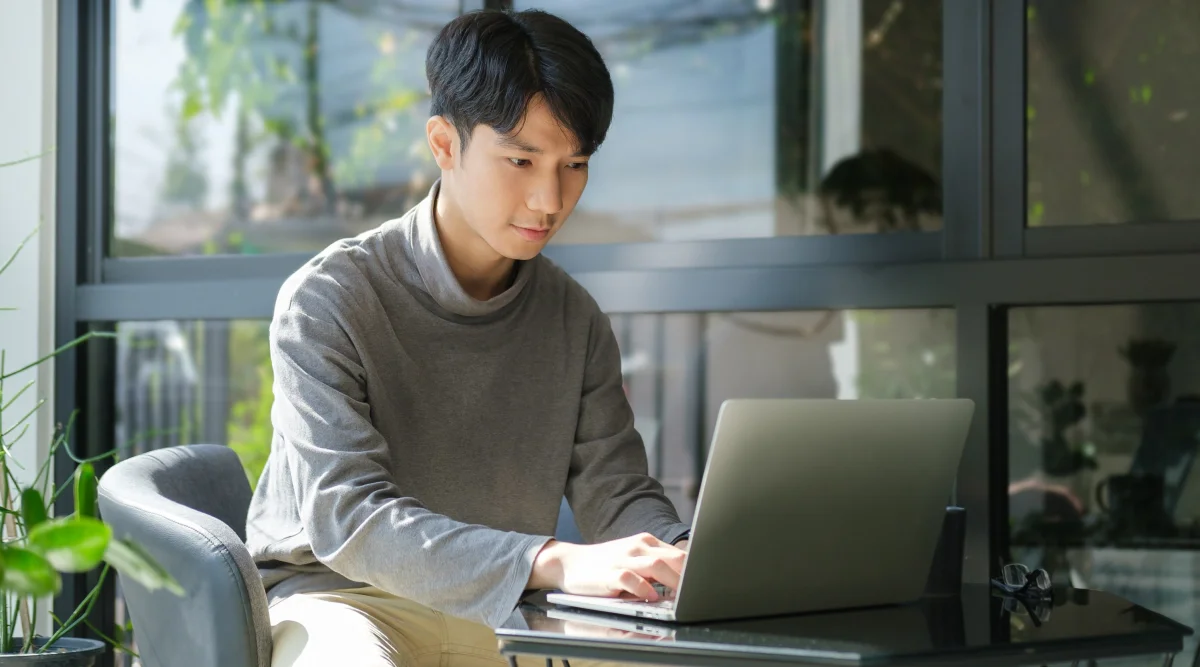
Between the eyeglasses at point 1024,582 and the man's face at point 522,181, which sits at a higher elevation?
the man's face at point 522,181

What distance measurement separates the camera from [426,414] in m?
1.63

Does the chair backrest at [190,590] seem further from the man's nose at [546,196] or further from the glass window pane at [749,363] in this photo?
the glass window pane at [749,363]

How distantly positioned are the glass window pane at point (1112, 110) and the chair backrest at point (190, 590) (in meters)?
1.43

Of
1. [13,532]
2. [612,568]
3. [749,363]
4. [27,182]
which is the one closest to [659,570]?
[612,568]

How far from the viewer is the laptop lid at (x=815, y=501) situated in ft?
3.53

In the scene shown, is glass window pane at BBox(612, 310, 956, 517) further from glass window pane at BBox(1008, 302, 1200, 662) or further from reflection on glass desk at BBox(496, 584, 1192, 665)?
reflection on glass desk at BBox(496, 584, 1192, 665)

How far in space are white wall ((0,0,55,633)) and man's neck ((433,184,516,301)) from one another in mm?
1216

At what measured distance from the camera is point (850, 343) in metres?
3.41

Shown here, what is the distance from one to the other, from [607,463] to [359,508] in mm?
502

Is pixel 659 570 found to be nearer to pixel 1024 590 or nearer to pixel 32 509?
pixel 1024 590

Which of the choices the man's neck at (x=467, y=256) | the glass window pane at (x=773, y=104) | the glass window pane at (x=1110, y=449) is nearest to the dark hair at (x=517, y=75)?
the man's neck at (x=467, y=256)

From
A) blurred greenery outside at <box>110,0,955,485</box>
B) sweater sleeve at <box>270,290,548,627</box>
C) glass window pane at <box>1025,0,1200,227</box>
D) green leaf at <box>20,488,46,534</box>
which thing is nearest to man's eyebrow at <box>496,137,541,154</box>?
sweater sleeve at <box>270,290,548,627</box>

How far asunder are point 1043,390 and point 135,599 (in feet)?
6.67

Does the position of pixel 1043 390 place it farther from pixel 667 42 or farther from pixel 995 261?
pixel 667 42
